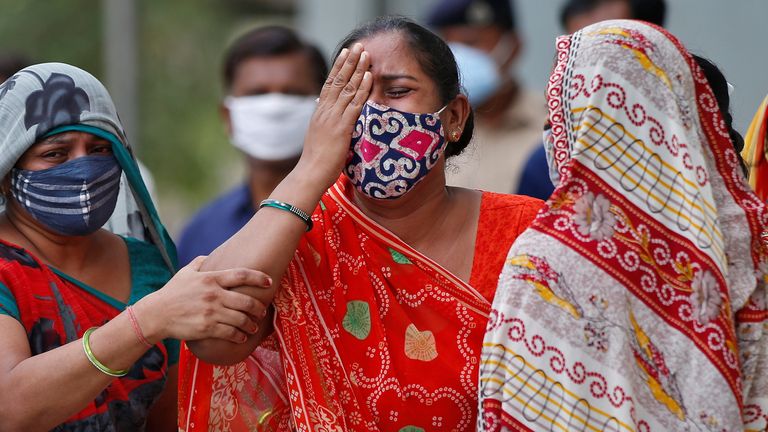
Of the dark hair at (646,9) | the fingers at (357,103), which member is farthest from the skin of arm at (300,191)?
the dark hair at (646,9)

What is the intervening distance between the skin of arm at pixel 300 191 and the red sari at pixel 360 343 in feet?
0.47

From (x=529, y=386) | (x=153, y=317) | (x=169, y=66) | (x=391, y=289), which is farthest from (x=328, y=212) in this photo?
(x=169, y=66)

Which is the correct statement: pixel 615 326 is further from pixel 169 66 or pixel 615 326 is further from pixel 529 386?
pixel 169 66

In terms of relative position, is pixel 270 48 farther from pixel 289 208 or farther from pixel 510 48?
pixel 289 208

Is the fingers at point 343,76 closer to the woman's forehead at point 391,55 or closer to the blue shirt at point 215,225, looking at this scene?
the woman's forehead at point 391,55

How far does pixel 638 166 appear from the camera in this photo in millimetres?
2732

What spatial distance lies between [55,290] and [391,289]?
914 mm

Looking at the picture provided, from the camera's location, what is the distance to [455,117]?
323 centimetres

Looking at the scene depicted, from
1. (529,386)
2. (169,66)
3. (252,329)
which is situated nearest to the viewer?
(529,386)

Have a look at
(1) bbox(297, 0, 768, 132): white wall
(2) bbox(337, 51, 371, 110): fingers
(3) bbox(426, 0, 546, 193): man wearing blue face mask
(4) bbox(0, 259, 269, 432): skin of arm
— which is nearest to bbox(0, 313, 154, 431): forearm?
(4) bbox(0, 259, 269, 432): skin of arm

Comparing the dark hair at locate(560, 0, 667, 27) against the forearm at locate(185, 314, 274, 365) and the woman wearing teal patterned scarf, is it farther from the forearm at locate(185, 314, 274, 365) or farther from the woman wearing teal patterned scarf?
the forearm at locate(185, 314, 274, 365)

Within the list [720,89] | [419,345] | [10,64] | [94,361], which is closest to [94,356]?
[94,361]

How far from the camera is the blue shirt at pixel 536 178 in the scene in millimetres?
4762

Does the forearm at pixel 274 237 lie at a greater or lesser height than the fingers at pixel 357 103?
lesser
